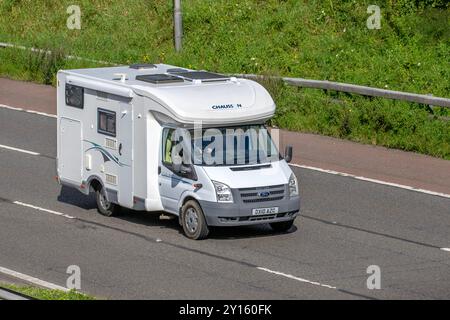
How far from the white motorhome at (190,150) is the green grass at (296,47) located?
7.01 metres

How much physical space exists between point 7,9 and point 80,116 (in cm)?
1942

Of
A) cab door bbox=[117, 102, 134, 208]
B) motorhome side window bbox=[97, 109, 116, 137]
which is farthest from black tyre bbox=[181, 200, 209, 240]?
motorhome side window bbox=[97, 109, 116, 137]

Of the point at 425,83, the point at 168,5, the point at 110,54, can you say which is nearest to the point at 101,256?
the point at 425,83

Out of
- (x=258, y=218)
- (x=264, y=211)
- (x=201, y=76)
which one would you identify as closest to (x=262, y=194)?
(x=264, y=211)

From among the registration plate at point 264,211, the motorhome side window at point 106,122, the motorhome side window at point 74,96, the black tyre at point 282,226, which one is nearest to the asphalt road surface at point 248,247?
the black tyre at point 282,226

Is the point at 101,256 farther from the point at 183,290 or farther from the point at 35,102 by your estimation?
the point at 35,102

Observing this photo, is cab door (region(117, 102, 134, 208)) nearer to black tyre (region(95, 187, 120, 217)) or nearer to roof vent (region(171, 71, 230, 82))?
black tyre (region(95, 187, 120, 217))

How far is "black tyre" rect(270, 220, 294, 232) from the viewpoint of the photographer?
71.1ft

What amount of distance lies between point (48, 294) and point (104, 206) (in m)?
6.15

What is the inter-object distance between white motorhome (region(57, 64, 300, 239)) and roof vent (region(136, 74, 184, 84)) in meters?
0.02

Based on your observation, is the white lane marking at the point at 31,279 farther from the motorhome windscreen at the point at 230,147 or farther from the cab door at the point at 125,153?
the motorhome windscreen at the point at 230,147

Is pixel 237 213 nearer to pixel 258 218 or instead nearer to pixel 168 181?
pixel 258 218

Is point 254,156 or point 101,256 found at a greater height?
point 254,156

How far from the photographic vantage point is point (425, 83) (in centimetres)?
3030
